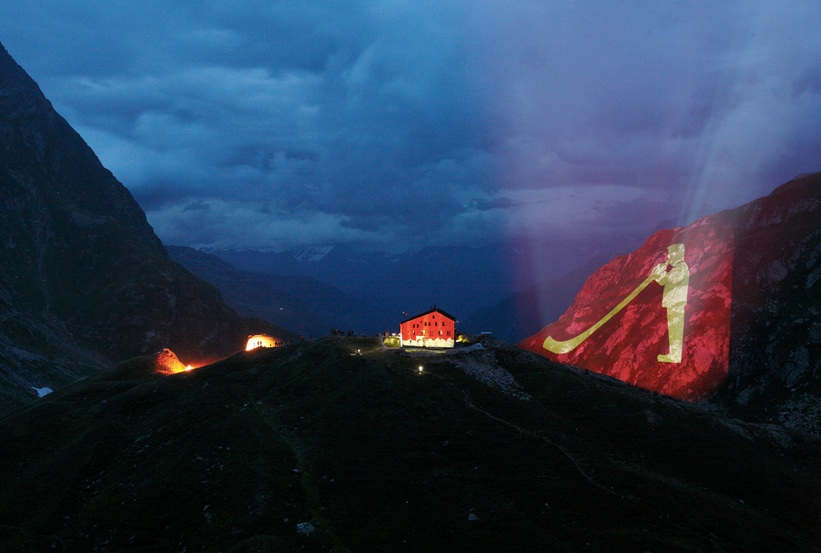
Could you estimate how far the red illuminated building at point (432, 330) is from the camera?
111125 millimetres

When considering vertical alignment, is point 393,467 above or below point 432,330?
below

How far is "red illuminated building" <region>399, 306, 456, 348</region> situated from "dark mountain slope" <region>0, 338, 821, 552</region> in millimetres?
13043

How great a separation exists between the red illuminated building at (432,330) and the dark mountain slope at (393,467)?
13043 millimetres

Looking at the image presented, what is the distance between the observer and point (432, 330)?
4387 inches

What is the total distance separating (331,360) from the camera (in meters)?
96.6

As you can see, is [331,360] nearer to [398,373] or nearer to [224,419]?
[398,373]

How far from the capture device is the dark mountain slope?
51.3 m

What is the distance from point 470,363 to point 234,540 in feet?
185

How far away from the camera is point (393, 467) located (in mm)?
62219

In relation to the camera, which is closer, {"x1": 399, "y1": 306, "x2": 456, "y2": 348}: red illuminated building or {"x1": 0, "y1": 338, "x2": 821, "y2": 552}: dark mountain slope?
{"x1": 0, "y1": 338, "x2": 821, "y2": 552}: dark mountain slope

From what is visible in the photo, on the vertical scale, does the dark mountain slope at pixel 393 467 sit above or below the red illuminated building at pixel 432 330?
below

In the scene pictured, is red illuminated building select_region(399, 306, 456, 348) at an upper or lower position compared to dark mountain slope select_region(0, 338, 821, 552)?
upper

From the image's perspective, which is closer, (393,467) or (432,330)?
(393,467)

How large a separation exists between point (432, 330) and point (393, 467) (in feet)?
167
